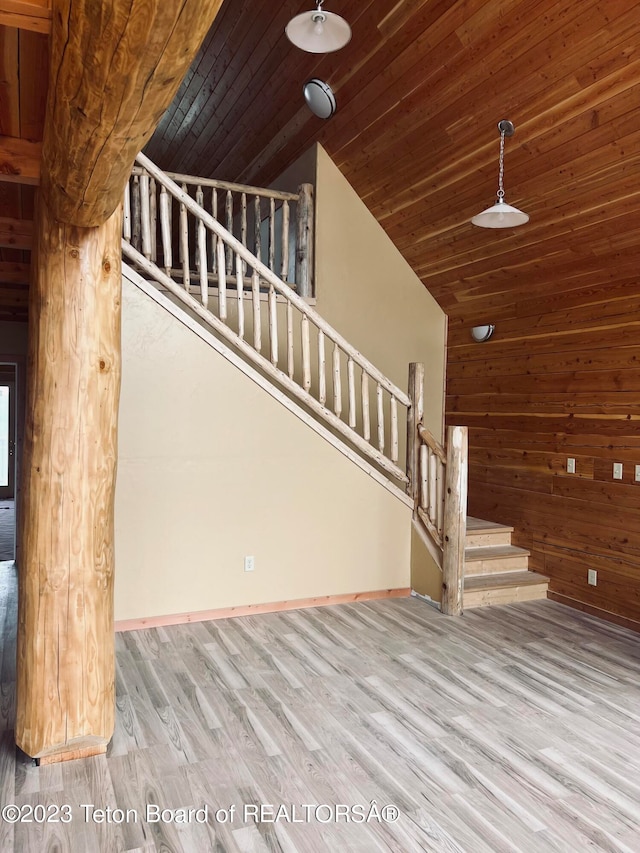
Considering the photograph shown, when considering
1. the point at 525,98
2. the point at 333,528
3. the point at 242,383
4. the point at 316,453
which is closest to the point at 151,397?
the point at 242,383

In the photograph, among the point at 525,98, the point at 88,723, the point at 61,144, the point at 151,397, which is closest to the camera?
the point at 61,144

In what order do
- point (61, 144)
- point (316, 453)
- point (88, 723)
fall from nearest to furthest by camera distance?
1. point (61, 144)
2. point (88, 723)
3. point (316, 453)

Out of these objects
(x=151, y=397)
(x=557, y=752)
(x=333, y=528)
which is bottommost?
(x=557, y=752)

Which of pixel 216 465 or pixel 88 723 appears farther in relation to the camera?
pixel 216 465

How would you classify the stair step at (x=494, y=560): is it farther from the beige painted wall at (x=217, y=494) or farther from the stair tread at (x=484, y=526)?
the beige painted wall at (x=217, y=494)

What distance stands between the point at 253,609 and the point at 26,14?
3763 millimetres

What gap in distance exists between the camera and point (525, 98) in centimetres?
377

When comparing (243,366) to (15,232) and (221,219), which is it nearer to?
(15,232)

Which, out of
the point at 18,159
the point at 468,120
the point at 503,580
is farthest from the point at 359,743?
the point at 468,120

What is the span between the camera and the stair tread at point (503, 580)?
4.82 m

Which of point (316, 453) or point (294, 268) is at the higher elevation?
point (294, 268)

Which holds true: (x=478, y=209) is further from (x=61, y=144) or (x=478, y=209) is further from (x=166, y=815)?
(x=166, y=815)

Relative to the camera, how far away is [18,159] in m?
2.44

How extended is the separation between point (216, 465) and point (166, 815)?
2.42 m
